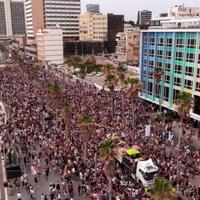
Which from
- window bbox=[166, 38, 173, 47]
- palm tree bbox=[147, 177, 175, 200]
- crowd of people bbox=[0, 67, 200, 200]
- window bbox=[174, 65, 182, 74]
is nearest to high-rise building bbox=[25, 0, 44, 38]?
crowd of people bbox=[0, 67, 200, 200]

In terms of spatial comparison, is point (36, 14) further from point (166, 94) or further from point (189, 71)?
point (189, 71)

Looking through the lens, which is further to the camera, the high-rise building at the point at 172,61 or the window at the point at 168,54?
the window at the point at 168,54

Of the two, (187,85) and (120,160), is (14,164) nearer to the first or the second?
(120,160)

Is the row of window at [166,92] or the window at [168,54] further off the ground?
the window at [168,54]

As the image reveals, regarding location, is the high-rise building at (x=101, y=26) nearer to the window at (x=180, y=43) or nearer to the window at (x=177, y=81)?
the window at (x=180, y=43)

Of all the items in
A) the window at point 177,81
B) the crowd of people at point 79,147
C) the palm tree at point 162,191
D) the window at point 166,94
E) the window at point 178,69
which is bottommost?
the crowd of people at point 79,147

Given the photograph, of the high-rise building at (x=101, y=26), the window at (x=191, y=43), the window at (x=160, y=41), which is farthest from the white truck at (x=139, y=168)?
the high-rise building at (x=101, y=26)
